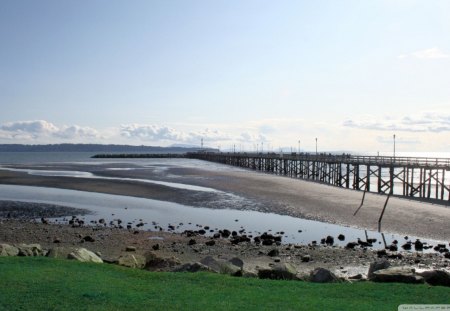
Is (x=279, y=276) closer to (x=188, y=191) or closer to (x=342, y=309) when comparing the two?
(x=342, y=309)

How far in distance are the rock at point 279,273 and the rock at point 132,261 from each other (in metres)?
3.93

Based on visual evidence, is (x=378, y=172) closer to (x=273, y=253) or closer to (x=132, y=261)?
(x=273, y=253)

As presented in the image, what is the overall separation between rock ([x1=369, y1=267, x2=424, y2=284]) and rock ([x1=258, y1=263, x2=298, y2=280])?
2.05 meters

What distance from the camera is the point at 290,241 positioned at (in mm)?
21453

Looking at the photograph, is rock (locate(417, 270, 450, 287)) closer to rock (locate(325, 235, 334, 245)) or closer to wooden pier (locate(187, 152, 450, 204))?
rock (locate(325, 235, 334, 245))

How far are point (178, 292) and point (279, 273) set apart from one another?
3218 mm

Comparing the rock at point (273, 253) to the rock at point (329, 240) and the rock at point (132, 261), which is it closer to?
the rock at point (329, 240)

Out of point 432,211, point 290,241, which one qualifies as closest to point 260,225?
point 290,241

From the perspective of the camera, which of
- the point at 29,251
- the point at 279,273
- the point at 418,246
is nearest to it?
the point at 279,273

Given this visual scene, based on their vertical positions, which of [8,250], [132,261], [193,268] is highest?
[193,268]

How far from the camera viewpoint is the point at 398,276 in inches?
444

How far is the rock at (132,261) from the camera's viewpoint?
13.5m

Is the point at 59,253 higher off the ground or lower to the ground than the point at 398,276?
lower

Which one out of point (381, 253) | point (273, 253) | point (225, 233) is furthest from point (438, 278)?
point (225, 233)
